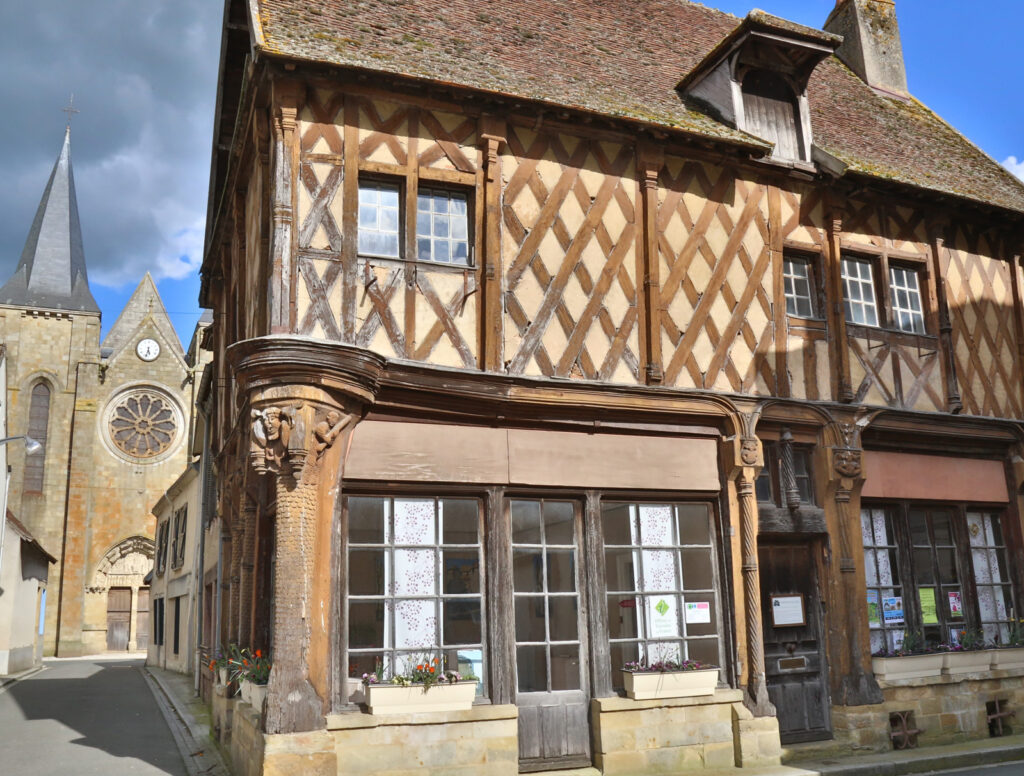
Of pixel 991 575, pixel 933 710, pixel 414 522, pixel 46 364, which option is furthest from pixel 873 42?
pixel 46 364

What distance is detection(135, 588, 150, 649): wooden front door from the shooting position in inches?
1367

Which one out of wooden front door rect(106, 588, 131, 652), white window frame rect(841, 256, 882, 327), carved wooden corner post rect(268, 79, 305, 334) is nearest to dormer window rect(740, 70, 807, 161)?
white window frame rect(841, 256, 882, 327)

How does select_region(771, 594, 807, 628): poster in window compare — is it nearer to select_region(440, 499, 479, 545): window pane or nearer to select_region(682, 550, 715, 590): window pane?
select_region(682, 550, 715, 590): window pane

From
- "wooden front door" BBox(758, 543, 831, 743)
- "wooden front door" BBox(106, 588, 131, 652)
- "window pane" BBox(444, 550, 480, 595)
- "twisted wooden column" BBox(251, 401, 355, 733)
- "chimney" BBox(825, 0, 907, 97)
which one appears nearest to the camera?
"twisted wooden column" BBox(251, 401, 355, 733)

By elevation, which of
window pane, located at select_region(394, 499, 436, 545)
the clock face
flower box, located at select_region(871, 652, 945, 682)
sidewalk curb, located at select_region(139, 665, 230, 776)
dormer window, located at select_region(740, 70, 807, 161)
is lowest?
sidewalk curb, located at select_region(139, 665, 230, 776)

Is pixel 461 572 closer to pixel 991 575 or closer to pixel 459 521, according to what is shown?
pixel 459 521

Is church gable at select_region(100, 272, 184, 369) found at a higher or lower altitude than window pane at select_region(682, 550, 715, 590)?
higher

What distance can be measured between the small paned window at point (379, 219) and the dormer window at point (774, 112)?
4.00 meters

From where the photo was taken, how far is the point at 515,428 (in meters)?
8.10

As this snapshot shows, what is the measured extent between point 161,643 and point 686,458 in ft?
61.9

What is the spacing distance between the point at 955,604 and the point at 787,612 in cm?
238

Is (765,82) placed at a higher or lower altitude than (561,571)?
higher

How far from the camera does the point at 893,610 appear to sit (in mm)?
9625

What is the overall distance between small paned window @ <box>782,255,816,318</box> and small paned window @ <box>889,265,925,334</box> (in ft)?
3.52
